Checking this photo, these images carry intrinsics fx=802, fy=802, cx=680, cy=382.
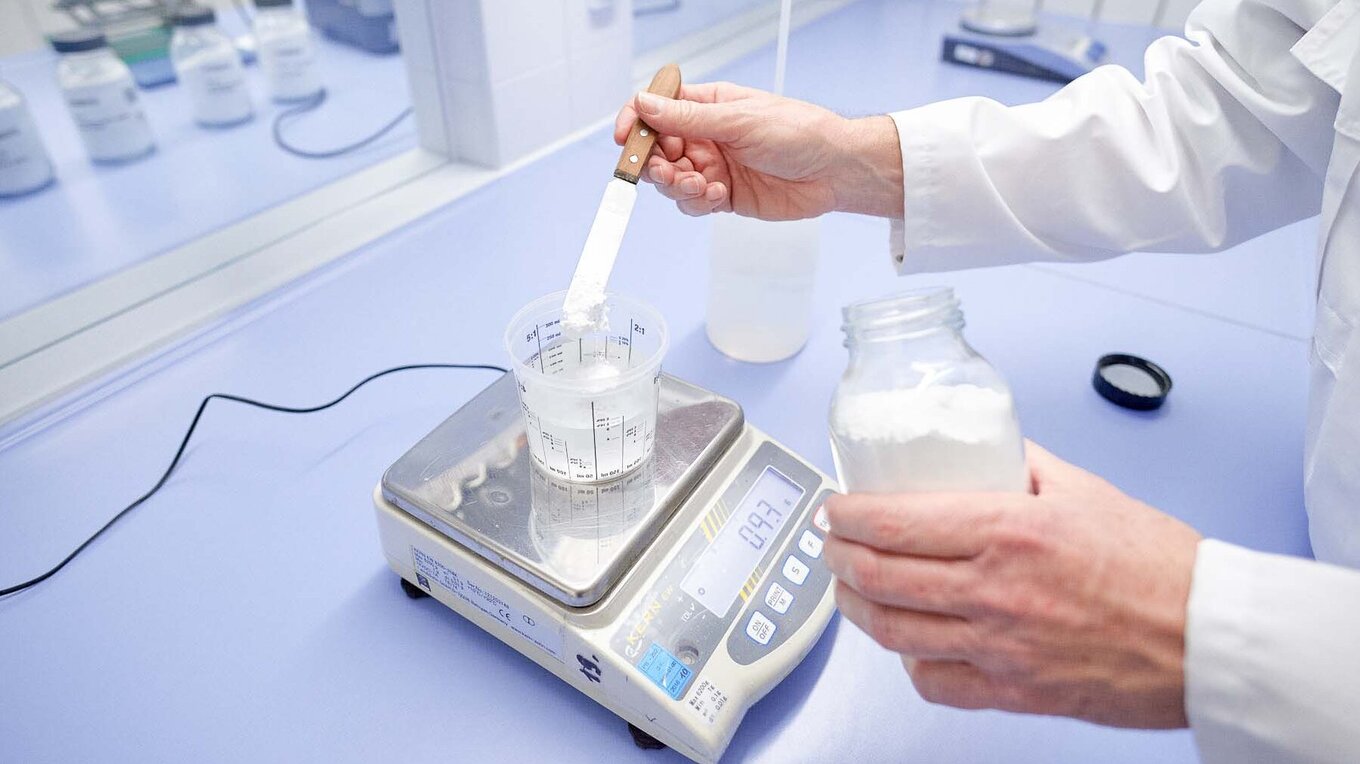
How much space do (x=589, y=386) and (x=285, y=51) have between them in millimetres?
1220

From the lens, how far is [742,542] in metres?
0.64

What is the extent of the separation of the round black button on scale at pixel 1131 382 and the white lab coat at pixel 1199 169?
0.15 m

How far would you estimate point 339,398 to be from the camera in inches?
33.8

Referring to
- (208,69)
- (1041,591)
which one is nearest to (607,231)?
(1041,591)

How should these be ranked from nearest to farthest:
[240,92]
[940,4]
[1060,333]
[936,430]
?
[936,430], [1060,333], [240,92], [940,4]

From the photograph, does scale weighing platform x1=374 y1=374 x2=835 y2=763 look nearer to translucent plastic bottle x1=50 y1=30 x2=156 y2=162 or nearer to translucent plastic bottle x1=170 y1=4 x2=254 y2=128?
translucent plastic bottle x1=50 y1=30 x2=156 y2=162

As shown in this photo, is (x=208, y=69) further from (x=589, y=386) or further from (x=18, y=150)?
(x=589, y=386)

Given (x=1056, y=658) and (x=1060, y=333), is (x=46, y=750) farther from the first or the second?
(x=1060, y=333)


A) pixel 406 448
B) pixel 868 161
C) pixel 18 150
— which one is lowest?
pixel 406 448

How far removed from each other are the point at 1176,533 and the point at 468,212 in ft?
3.38

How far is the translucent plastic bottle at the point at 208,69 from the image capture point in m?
1.29

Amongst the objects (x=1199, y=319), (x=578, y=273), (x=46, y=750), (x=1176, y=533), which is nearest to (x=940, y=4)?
(x=1199, y=319)

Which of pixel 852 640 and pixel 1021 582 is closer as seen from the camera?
pixel 1021 582

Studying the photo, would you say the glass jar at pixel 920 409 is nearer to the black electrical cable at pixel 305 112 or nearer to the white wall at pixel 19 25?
the black electrical cable at pixel 305 112
